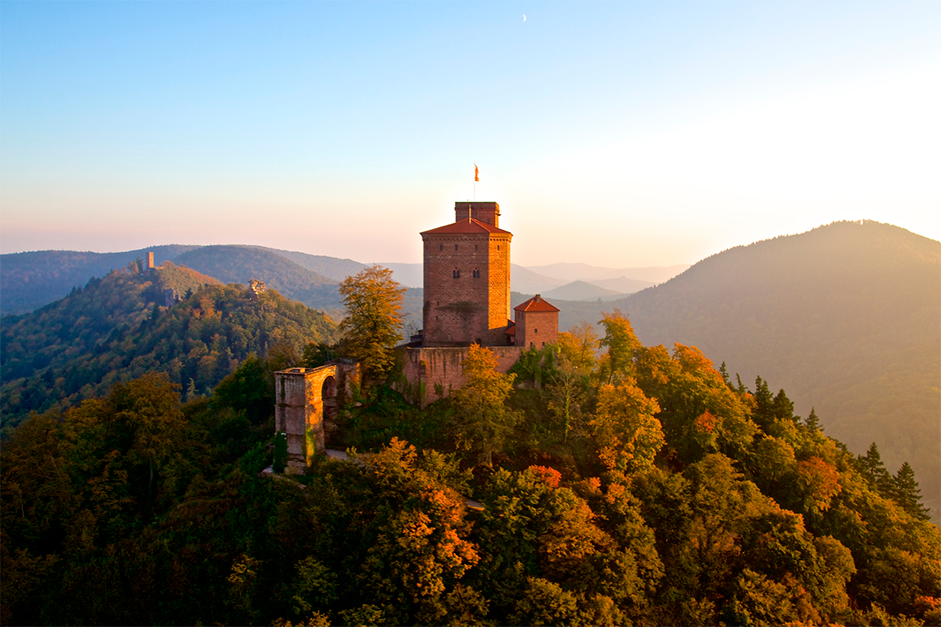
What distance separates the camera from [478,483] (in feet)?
105

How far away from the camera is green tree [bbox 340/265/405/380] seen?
3712cm

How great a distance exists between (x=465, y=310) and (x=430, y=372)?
21.1ft

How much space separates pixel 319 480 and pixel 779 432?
31.1m

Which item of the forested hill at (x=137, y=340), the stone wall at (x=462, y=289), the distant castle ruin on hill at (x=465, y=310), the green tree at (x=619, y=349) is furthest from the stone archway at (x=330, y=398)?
the forested hill at (x=137, y=340)

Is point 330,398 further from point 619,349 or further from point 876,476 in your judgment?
point 876,476

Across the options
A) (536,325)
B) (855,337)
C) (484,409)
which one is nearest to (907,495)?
(536,325)

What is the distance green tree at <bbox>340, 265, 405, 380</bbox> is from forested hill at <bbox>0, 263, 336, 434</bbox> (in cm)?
5072

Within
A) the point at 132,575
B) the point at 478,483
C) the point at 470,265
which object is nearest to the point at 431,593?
the point at 478,483

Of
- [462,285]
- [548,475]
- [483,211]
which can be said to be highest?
[483,211]

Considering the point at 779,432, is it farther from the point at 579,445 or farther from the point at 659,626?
the point at 659,626

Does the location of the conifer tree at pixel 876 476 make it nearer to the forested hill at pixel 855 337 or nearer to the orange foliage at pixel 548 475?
the orange foliage at pixel 548 475

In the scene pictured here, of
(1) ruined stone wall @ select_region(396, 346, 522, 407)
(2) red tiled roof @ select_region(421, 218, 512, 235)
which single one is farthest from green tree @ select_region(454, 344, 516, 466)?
(2) red tiled roof @ select_region(421, 218, 512, 235)

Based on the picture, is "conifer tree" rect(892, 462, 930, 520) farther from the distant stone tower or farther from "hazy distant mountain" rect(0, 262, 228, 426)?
"hazy distant mountain" rect(0, 262, 228, 426)

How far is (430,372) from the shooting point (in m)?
37.5
